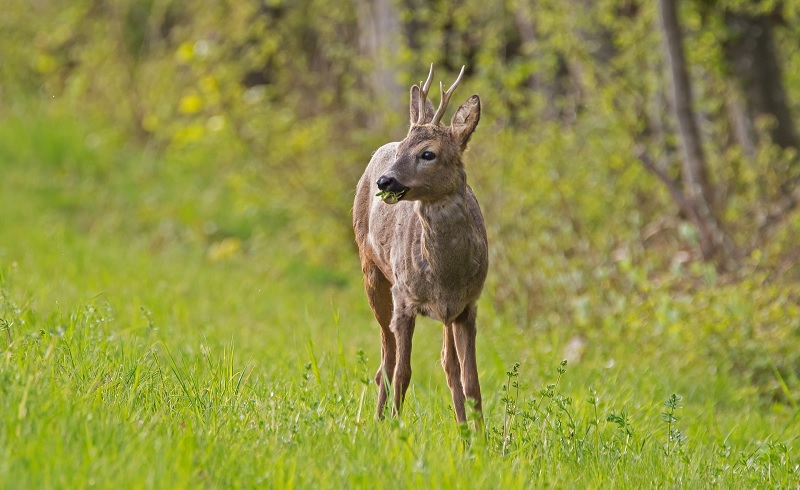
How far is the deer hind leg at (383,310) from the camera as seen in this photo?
5684mm

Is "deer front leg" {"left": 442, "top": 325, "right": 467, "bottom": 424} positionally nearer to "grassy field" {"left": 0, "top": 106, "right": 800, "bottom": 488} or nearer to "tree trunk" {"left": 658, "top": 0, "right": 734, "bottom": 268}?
"grassy field" {"left": 0, "top": 106, "right": 800, "bottom": 488}

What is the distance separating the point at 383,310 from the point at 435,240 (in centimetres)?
85

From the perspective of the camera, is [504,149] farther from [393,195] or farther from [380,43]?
[393,195]

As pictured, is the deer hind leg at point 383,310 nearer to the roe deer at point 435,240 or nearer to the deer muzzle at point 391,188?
the roe deer at point 435,240

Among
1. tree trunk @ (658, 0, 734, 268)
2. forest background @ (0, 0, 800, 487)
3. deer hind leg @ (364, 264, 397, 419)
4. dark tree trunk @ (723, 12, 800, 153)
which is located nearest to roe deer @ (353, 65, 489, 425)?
deer hind leg @ (364, 264, 397, 419)

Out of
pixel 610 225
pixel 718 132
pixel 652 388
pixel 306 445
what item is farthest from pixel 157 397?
pixel 718 132

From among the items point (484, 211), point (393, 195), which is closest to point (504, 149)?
point (484, 211)

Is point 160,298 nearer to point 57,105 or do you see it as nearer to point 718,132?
point 718,132

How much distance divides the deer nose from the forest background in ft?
3.31

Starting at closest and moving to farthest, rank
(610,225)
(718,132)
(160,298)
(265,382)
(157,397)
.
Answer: (157,397) → (265,382) → (160,298) → (610,225) → (718,132)

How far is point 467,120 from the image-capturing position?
16.9 feet

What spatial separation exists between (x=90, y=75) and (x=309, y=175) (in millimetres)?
6520

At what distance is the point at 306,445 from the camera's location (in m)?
4.39

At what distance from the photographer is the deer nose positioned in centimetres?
481
